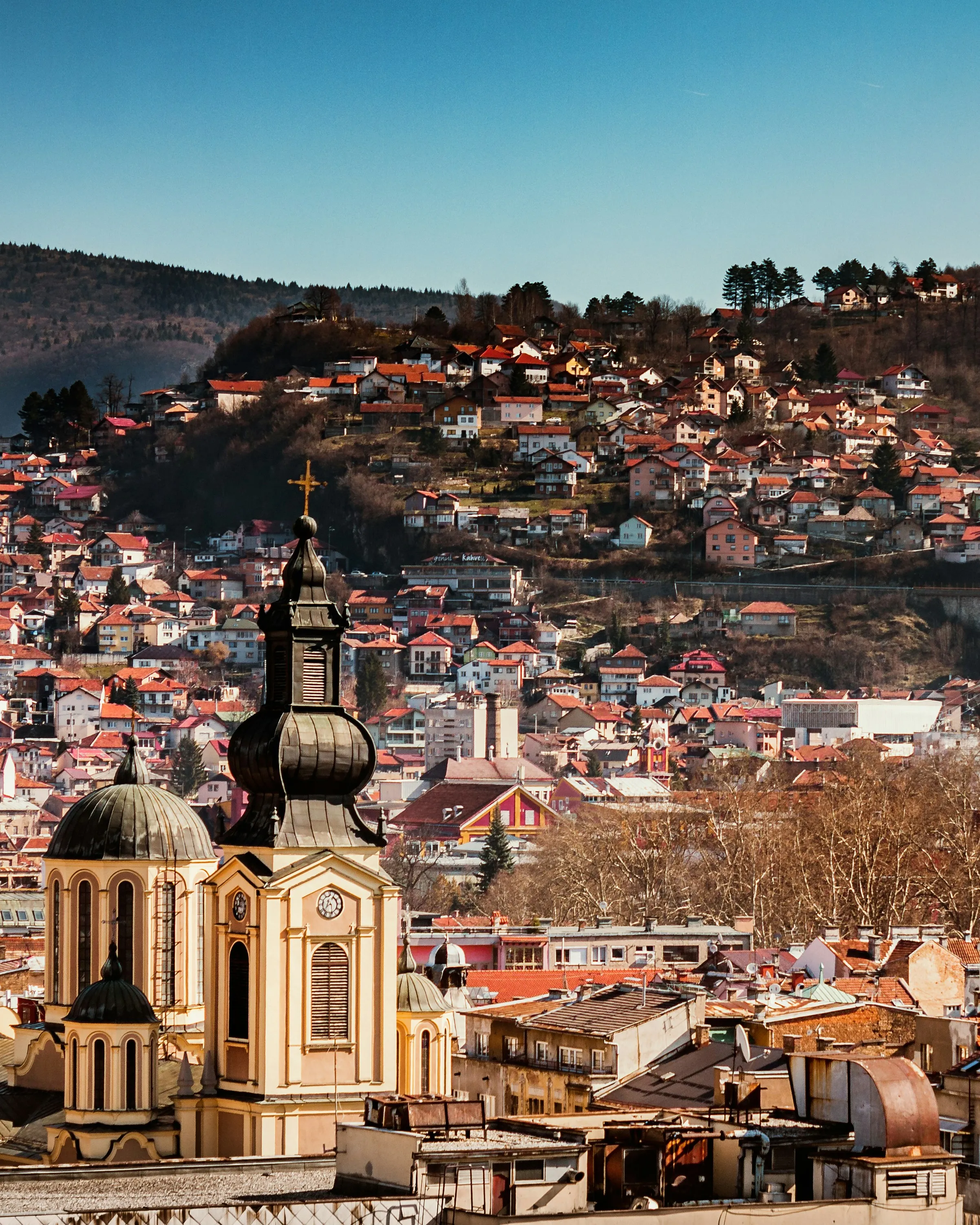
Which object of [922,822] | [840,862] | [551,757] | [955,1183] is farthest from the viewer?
[551,757]

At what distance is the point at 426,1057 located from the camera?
116 ft

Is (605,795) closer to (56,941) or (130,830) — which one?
(56,941)

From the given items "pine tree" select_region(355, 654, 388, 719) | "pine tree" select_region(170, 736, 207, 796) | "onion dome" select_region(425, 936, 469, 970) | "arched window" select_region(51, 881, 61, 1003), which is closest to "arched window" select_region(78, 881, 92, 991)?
"arched window" select_region(51, 881, 61, 1003)

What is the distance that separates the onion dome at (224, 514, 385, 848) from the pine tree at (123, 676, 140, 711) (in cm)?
13748

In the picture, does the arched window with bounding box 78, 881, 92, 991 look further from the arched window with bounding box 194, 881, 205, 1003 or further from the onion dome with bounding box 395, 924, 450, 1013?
the onion dome with bounding box 395, 924, 450, 1013

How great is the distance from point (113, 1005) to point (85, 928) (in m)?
3.91

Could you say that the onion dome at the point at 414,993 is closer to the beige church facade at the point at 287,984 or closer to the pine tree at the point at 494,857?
the beige church facade at the point at 287,984

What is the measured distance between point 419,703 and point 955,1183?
14316 cm

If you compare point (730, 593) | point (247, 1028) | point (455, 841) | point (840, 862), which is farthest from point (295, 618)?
point (730, 593)

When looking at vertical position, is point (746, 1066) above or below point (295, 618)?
below

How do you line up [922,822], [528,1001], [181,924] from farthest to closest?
1. [922,822]
2. [528,1001]
3. [181,924]

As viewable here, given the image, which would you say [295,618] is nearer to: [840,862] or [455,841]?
[840,862]

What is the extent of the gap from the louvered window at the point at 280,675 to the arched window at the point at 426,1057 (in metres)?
3.88

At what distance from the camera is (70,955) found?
128 ft
